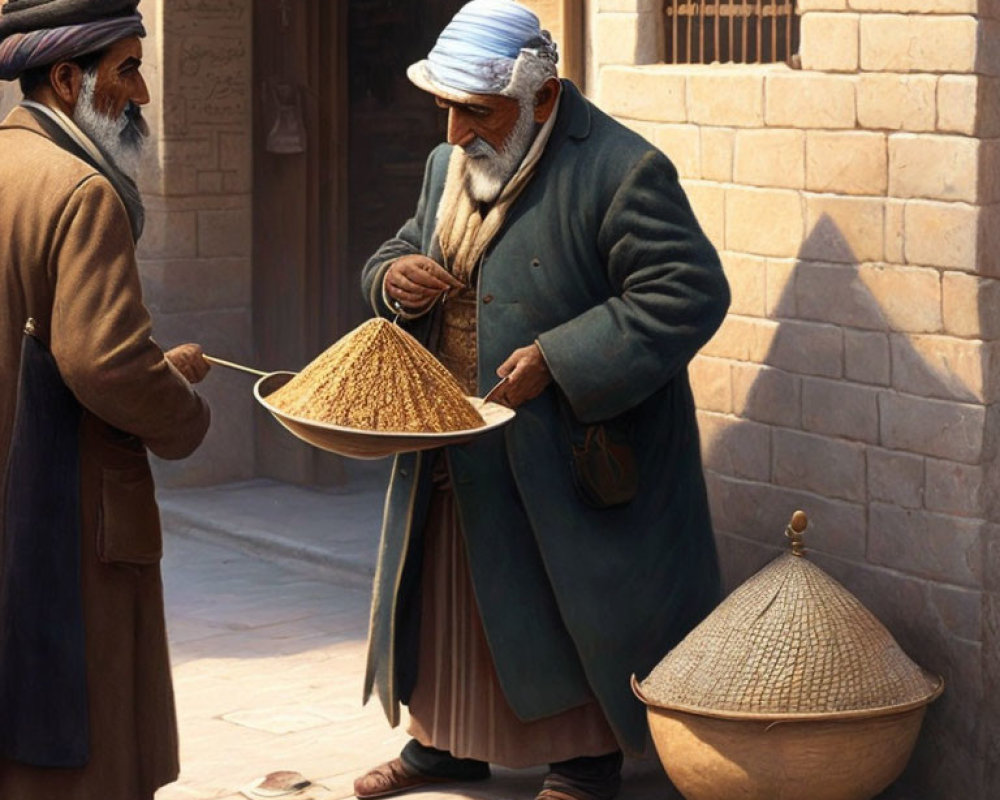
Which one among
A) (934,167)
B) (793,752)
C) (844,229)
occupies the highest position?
(934,167)

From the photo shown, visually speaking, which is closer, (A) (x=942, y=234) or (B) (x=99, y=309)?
(B) (x=99, y=309)

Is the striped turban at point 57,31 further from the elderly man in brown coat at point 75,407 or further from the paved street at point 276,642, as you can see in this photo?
the paved street at point 276,642

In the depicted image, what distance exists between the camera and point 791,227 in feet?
19.5

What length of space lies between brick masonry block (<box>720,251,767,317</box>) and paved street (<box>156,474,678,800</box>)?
4.18 ft

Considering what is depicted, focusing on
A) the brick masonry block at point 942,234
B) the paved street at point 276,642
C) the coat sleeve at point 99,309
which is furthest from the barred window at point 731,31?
the coat sleeve at point 99,309

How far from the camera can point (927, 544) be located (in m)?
5.63

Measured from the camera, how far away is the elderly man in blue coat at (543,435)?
545cm

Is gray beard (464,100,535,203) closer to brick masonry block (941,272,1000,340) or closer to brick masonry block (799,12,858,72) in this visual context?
brick masonry block (799,12,858,72)

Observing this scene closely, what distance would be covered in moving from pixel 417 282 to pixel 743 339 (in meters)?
1.02

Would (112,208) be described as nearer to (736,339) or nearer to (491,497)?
(491,497)

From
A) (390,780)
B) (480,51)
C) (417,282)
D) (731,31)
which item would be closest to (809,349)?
(731,31)

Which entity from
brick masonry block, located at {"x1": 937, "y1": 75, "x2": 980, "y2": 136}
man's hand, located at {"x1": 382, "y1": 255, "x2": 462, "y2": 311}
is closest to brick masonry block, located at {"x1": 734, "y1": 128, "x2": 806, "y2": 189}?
brick masonry block, located at {"x1": 937, "y1": 75, "x2": 980, "y2": 136}

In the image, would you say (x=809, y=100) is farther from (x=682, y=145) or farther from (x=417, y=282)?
(x=417, y=282)

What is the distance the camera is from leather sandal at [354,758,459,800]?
5961 mm
